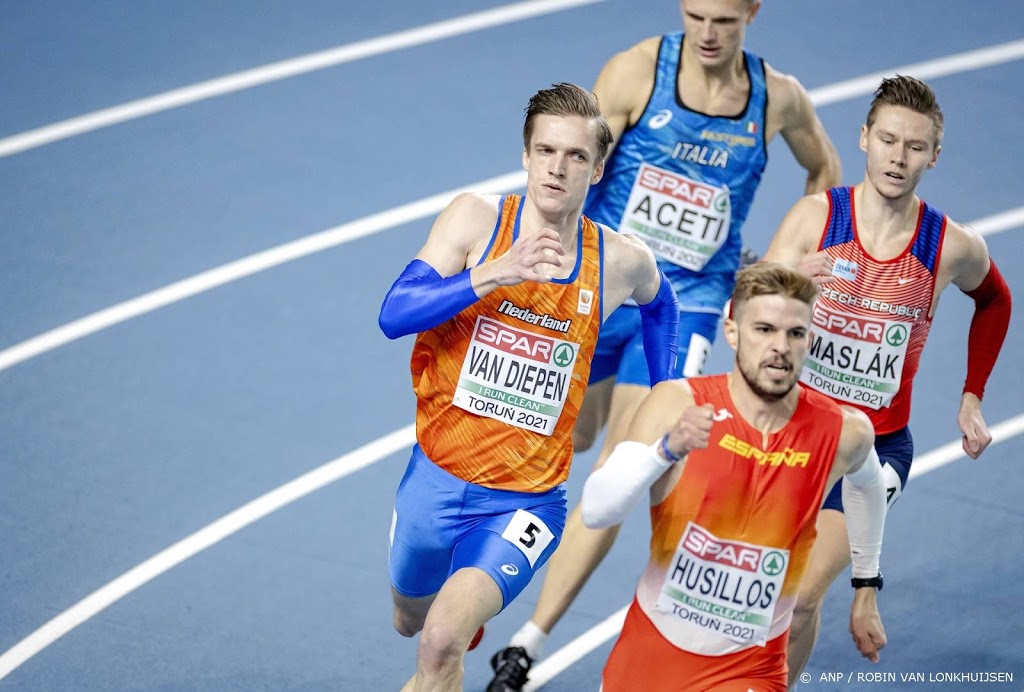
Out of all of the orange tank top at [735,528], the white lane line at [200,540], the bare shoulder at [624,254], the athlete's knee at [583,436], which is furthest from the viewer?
the athlete's knee at [583,436]

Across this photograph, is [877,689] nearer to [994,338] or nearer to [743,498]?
[994,338]

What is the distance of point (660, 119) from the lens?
247 inches

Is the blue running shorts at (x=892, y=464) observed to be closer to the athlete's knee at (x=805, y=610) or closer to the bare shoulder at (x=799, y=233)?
the athlete's knee at (x=805, y=610)

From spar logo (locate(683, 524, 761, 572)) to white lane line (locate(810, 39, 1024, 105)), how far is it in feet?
21.6

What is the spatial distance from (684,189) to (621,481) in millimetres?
2435

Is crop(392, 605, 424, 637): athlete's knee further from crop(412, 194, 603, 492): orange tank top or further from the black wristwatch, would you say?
the black wristwatch

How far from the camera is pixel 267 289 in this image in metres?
8.31

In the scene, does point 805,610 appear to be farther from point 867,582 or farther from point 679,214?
point 679,214

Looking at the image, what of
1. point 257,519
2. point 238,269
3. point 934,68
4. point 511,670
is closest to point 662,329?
point 511,670

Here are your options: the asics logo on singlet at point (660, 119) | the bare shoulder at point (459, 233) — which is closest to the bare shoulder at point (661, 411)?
the bare shoulder at point (459, 233)

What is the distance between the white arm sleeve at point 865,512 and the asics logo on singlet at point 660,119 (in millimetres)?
2005

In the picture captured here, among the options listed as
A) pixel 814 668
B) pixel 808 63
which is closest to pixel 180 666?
pixel 814 668

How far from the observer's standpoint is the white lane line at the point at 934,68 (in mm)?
10469

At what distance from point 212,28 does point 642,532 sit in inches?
223
